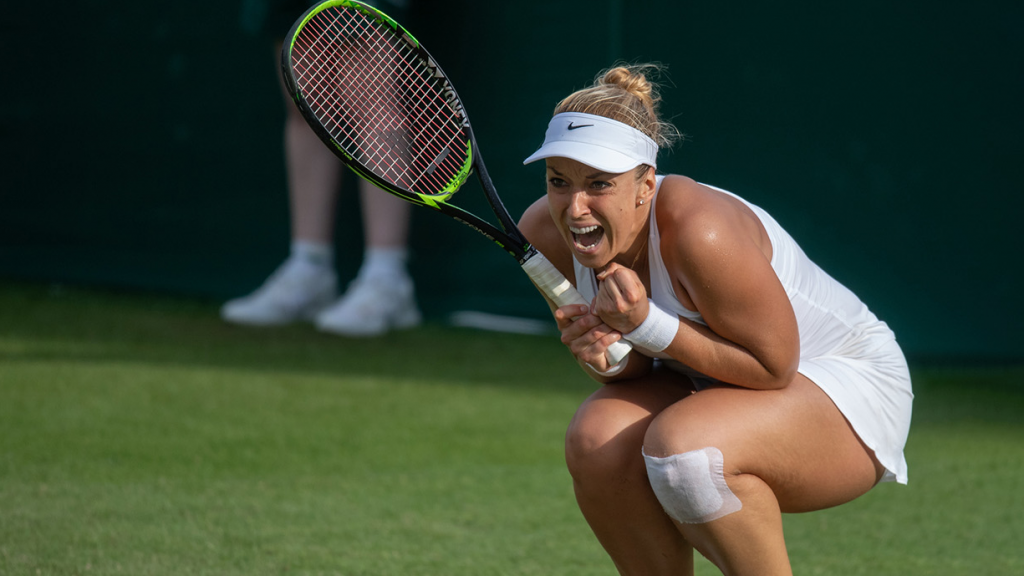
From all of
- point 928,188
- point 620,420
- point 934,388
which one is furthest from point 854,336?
point 928,188

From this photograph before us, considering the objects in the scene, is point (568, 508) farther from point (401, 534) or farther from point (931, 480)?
point (931, 480)

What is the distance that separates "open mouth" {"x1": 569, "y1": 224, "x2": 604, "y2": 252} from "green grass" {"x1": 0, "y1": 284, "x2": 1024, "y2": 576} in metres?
0.72

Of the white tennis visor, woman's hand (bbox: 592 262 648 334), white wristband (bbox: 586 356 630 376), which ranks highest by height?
the white tennis visor

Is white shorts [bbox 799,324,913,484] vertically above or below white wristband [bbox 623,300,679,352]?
below

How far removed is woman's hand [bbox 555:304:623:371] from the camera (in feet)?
5.95

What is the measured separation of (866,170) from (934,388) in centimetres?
86

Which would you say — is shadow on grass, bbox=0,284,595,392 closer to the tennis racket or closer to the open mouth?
the tennis racket

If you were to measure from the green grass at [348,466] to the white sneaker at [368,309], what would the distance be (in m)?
0.10

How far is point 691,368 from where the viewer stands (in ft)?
6.44

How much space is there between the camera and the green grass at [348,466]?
7.41 ft

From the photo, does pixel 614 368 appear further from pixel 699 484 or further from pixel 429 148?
pixel 429 148

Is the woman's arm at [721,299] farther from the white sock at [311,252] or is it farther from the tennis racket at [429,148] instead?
the white sock at [311,252]

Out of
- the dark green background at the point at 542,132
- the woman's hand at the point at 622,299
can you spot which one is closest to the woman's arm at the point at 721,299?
the woman's hand at the point at 622,299

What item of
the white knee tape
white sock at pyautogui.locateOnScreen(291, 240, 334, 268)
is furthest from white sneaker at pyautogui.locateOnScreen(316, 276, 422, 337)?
the white knee tape
